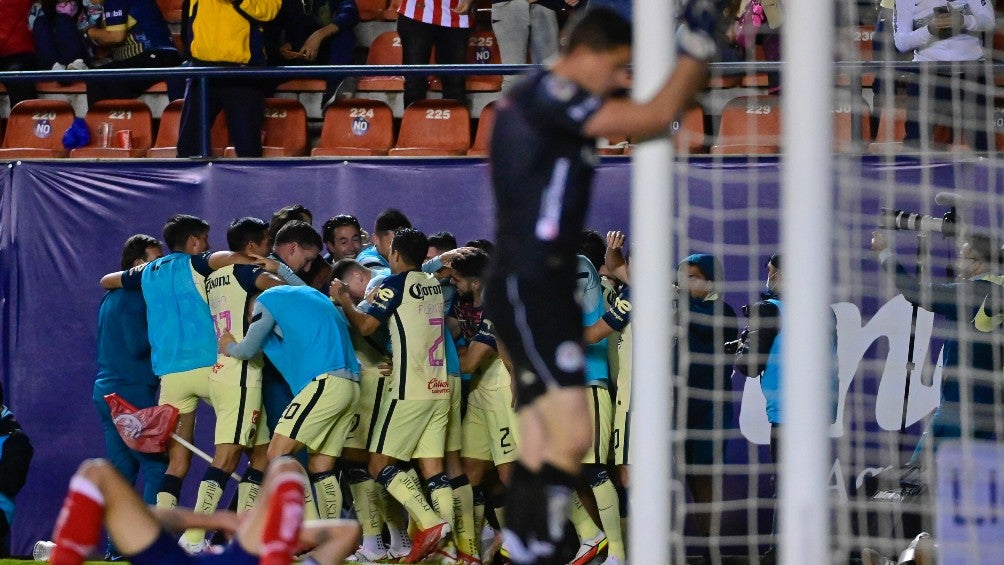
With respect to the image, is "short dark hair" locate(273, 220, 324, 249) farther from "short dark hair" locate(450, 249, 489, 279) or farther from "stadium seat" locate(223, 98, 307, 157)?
"stadium seat" locate(223, 98, 307, 157)

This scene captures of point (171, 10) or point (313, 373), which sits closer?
point (313, 373)

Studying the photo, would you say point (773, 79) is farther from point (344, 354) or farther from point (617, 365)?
point (344, 354)

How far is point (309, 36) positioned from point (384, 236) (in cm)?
260

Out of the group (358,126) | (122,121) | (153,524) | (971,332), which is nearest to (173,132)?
(122,121)

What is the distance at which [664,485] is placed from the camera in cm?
477

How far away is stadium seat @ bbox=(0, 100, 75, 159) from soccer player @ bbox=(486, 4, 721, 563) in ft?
25.4

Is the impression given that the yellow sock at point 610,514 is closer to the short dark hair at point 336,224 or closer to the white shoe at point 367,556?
the white shoe at point 367,556

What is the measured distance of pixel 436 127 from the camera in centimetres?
1073

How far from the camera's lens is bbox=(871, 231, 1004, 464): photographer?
755cm

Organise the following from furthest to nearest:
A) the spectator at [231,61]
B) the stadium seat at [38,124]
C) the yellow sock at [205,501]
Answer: the stadium seat at [38,124]
the spectator at [231,61]
the yellow sock at [205,501]

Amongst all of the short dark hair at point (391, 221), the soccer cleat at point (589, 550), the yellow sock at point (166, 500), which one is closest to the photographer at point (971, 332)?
the soccer cleat at point (589, 550)

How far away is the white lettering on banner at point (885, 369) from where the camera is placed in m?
9.15

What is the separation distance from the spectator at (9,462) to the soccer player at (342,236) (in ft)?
7.71

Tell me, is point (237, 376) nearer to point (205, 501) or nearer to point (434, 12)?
point (205, 501)
